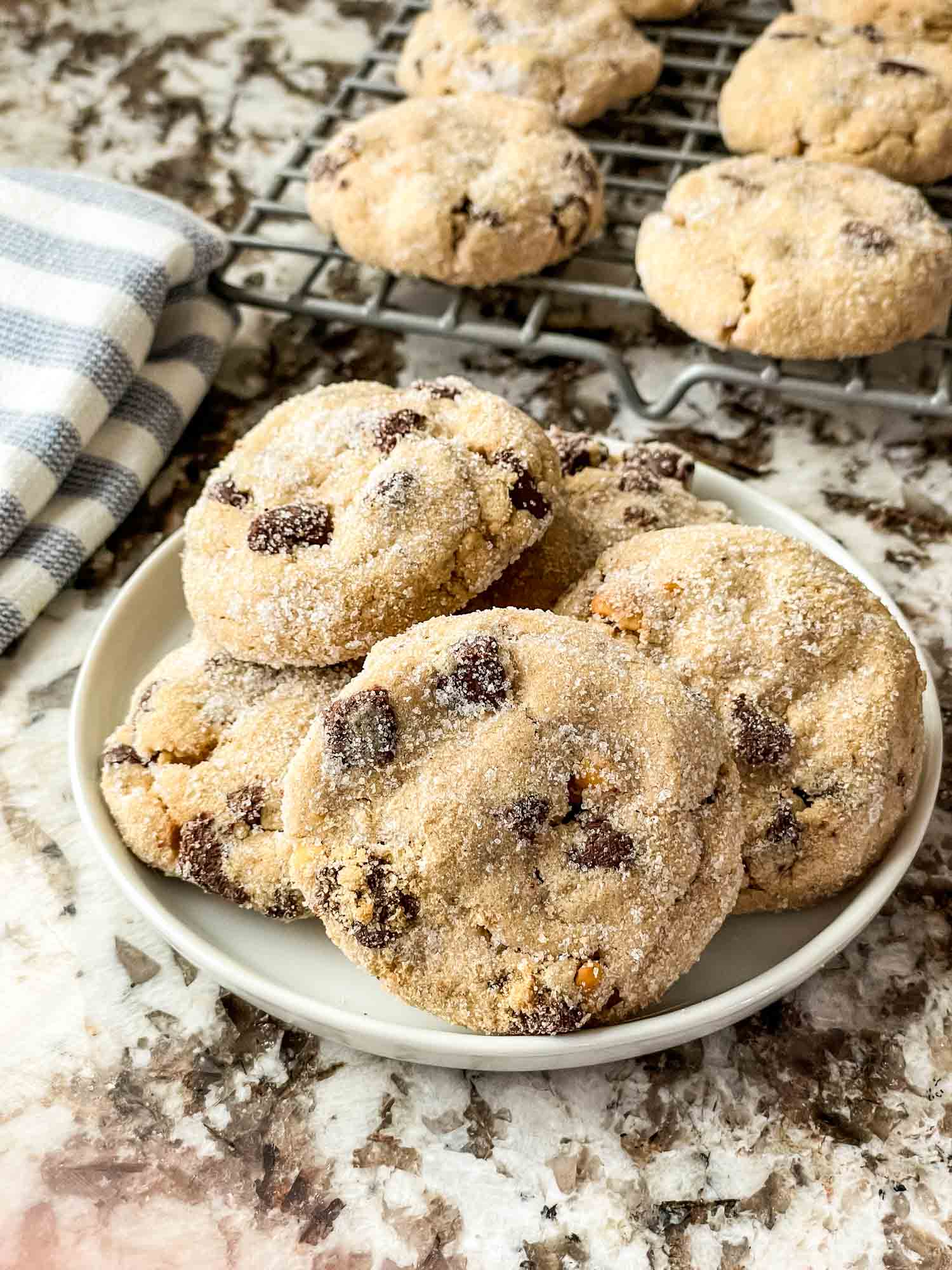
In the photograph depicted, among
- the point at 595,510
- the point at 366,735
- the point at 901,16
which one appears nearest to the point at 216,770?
the point at 366,735

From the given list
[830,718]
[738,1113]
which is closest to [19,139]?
[830,718]

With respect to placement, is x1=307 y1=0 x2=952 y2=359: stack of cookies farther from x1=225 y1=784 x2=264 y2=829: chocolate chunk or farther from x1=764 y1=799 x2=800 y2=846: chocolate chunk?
x1=225 y1=784 x2=264 y2=829: chocolate chunk

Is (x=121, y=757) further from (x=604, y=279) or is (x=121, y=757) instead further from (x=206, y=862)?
(x=604, y=279)

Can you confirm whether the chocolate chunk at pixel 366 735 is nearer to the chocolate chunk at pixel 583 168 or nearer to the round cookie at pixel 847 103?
the chocolate chunk at pixel 583 168

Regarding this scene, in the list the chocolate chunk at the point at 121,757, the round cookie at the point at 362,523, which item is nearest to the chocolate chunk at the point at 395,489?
the round cookie at the point at 362,523

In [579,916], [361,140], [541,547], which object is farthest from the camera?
[361,140]

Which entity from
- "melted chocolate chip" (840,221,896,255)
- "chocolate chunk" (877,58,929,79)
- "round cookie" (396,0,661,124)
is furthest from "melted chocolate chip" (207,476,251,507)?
"chocolate chunk" (877,58,929,79)

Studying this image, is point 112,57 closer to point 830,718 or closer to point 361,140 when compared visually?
point 361,140
